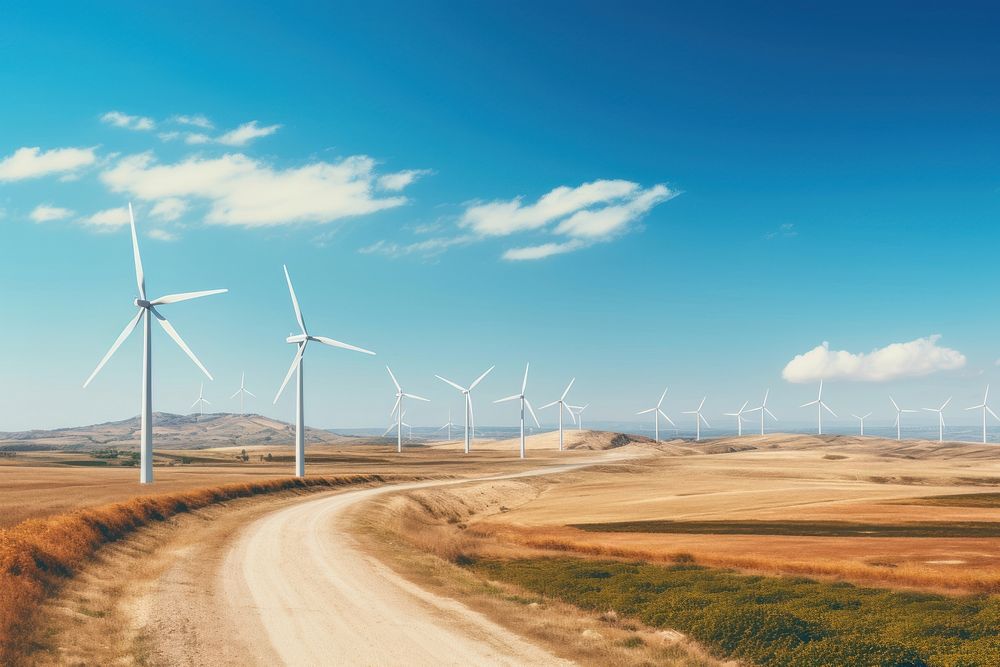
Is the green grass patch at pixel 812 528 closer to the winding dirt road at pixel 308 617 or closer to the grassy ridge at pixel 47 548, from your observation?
the winding dirt road at pixel 308 617

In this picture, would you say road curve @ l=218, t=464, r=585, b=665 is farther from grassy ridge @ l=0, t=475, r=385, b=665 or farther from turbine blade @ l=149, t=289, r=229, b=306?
turbine blade @ l=149, t=289, r=229, b=306

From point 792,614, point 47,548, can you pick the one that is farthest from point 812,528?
point 47,548

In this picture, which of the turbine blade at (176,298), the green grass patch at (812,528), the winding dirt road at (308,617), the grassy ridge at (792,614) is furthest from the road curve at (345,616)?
the turbine blade at (176,298)

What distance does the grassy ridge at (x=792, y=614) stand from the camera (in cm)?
2122

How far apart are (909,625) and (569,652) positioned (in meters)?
11.4

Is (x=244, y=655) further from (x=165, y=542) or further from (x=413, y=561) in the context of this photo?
(x=165, y=542)

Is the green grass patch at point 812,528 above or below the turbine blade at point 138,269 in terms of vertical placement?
below

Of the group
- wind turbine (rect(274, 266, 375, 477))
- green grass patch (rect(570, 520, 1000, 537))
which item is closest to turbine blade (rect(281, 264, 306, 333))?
wind turbine (rect(274, 266, 375, 477))

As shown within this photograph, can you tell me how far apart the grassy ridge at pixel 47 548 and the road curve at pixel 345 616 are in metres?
6.34

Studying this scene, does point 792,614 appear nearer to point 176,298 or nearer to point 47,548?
point 47,548

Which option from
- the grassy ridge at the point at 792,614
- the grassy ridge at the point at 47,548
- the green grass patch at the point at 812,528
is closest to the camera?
the grassy ridge at the point at 792,614

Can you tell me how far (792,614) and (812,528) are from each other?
28209mm

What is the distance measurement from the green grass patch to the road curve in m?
24.0

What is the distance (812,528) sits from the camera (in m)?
50.8
